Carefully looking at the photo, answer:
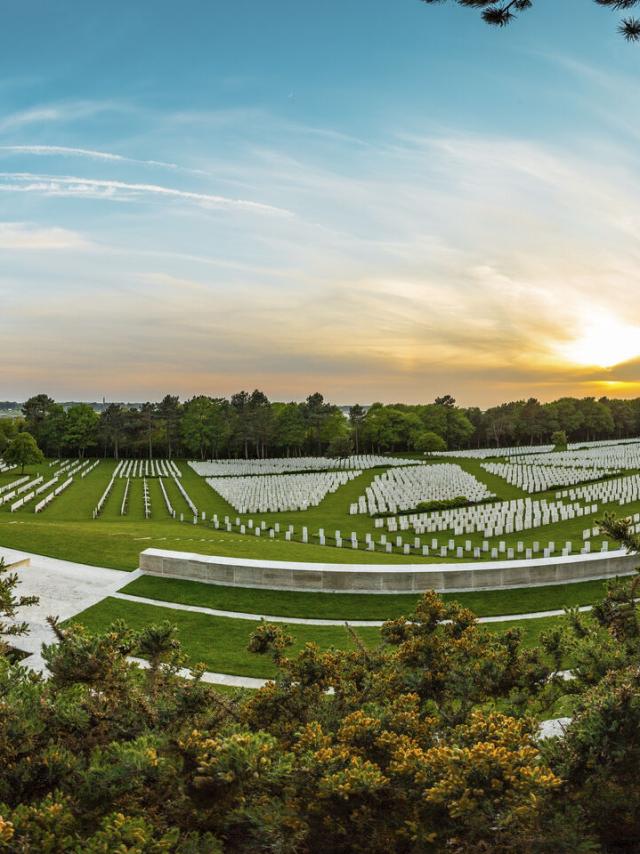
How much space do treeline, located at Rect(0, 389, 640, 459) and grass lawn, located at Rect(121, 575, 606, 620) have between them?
63.8 metres

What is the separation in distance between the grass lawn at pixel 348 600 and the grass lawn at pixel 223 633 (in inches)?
20.0

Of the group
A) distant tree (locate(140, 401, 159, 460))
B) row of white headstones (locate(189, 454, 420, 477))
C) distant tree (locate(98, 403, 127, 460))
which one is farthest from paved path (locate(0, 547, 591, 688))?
distant tree (locate(140, 401, 159, 460))

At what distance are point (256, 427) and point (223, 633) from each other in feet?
249

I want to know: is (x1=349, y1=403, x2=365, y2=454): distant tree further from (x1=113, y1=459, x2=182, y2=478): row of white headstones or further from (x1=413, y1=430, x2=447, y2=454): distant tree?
(x1=113, y1=459, x2=182, y2=478): row of white headstones

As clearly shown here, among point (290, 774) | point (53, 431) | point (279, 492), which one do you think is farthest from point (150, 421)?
point (290, 774)

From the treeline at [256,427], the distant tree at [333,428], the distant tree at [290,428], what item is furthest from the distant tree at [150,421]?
the distant tree at [333,428]

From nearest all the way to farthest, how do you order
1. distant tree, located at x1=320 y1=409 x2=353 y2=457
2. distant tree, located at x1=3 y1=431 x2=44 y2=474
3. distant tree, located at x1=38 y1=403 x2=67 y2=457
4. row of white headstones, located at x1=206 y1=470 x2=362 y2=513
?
row of white headstones, located at x1=206 y1=470 x2=362 y2=513 → distant tree, located at x1=3 y1=431 x2=44 y2=474 → distant tree, located at x1=38 y1=403 x2=67 y2=457 → distant tree, located at x1=320 y1=409 x2=353 y2=457

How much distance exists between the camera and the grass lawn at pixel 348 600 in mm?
10650

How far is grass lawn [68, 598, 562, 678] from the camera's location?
28.5 ft

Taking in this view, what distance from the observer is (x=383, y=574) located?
37.1 feet

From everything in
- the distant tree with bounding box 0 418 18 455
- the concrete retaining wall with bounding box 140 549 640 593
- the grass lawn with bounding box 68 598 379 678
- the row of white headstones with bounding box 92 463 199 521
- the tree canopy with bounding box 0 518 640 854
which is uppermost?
the distant tree with bounding box 0 418 18 455

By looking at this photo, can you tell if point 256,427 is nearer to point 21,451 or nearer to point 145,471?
point 145,471

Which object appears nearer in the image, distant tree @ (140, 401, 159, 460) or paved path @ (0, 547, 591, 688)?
paved path @ (0, 547, 591, 688)

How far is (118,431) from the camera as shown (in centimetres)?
8162
